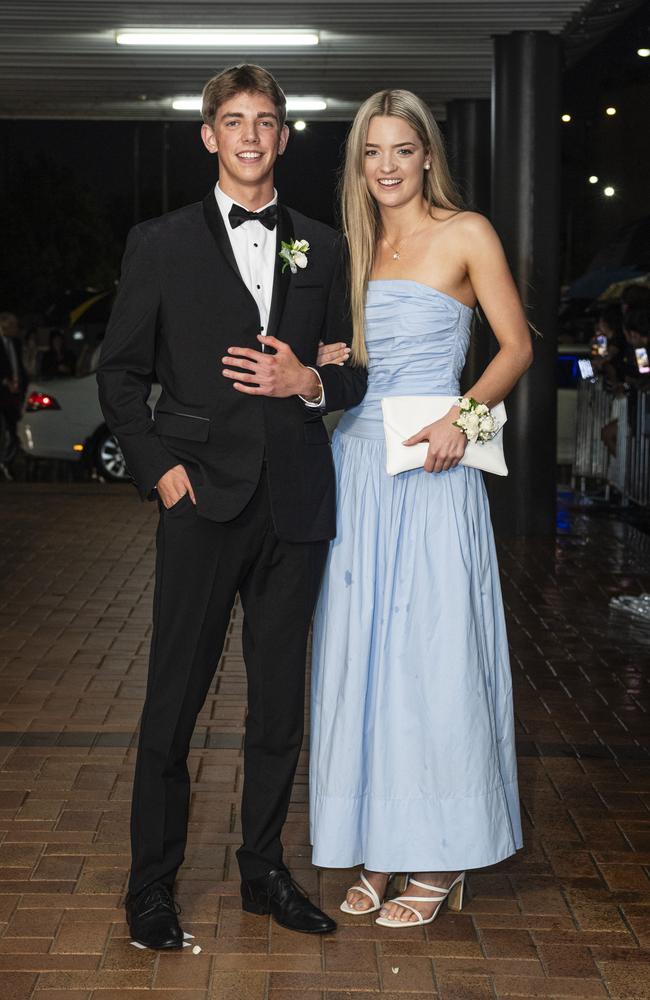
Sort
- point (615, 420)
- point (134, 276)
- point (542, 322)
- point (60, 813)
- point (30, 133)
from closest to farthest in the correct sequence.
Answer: point (134, 276)
point (60, 813)
point (542, 322)
point (615, 420)
point (30, 133)

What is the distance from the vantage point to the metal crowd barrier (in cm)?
1178

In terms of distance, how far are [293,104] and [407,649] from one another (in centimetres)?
1358

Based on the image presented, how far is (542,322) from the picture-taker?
432 inches

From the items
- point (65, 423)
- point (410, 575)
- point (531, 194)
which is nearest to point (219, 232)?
point (410, 575)

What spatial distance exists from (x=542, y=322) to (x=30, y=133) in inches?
1209

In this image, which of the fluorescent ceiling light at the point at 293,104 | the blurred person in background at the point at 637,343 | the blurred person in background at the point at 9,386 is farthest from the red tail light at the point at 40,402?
the blurred person in background at the point at 637,343

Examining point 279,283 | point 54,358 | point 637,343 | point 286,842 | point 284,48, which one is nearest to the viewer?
point 279,283

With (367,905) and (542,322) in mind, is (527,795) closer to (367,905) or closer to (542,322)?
(367,905)

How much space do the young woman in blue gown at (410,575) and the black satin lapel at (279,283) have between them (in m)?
0.22

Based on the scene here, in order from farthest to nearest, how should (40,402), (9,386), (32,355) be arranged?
1. (32,355)
2. (9,386)
3. (40,402)

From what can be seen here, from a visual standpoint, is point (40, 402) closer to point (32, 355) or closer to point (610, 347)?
point (610, 347)

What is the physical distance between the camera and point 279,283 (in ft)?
12.0

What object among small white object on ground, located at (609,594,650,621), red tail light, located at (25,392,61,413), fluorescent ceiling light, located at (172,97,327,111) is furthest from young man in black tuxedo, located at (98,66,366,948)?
fluorescent ceiling light, located at (172,97,327,111)

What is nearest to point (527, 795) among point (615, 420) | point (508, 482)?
point (508, 482)
